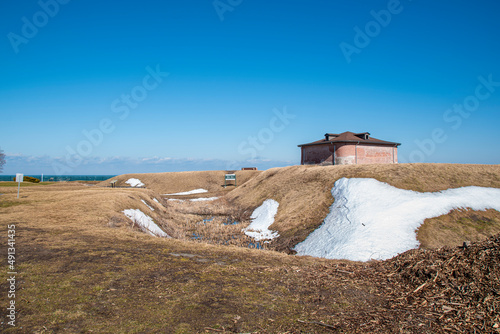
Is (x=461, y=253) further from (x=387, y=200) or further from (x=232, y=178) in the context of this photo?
(x=232, y=178)

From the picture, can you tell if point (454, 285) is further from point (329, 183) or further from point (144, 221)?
point (329, 183)

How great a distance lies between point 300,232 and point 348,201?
231 inches

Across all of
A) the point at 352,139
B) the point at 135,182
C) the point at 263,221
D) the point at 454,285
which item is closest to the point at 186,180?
the point at 135,182

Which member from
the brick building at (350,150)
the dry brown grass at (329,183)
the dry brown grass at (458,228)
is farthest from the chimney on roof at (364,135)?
the dry brown grass at (458,228)

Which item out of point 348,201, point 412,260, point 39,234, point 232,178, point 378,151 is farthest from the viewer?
point 232,178

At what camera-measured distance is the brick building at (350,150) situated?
49688 mm

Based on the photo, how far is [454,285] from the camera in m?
7.39

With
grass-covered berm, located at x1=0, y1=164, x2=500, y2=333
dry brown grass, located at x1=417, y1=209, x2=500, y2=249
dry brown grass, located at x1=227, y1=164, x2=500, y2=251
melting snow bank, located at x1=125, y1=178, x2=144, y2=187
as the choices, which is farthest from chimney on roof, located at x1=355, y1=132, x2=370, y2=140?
melting snow bank, located at x1=125, y1=178, x2=144, y2=187

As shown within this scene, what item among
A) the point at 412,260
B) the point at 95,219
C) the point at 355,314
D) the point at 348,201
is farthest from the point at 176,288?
the point at 348,201

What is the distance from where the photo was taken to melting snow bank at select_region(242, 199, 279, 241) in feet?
89.8

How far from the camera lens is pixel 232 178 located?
238ft

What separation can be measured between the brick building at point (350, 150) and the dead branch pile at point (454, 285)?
4167 cm

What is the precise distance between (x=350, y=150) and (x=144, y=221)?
3832 centimetres

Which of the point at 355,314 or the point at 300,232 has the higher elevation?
the point at 355,314
